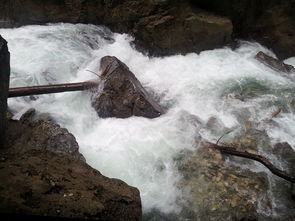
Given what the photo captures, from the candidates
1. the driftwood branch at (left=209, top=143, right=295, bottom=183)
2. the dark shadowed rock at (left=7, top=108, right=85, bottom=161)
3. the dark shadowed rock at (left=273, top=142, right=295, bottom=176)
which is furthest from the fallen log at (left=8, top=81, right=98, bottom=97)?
the dark shadowed rock at (left=273, top=142, right=295, bottom=176)

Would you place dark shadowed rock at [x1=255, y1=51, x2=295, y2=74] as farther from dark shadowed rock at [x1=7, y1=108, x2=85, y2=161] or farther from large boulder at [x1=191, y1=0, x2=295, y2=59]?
dark shadowed rock at [x1=7, y1=108, x2=85, y2=161]

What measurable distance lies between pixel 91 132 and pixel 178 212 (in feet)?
7.67

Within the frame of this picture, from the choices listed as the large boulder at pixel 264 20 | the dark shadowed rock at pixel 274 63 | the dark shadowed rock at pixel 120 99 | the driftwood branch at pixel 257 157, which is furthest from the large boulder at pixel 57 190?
the large boulder at pixel 264 20

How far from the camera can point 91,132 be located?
215 inches

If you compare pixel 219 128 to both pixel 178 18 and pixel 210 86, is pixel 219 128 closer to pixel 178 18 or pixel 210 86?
pixel 210 86

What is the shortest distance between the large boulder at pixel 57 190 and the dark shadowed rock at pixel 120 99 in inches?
84.8

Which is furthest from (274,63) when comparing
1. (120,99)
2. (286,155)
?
(120,99)

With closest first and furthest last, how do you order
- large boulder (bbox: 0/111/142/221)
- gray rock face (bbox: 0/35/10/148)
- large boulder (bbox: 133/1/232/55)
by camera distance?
large boulder (bbox: 0/111/142/221) < gray rock face (bbox: 0/35/10/148) < large boulder (bbox: 133/1/232/55)

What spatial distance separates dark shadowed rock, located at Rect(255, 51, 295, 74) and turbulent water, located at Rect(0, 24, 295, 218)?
0.18 meters

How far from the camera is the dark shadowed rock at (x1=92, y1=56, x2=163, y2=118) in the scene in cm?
579

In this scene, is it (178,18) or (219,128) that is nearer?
(219,128)

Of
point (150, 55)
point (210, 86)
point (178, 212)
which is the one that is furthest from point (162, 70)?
Answer: point (178, 212)

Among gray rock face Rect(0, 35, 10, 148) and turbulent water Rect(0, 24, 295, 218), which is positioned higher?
gray rock face Rect(0, 35, 10, 148)

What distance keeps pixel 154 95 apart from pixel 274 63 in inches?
160
